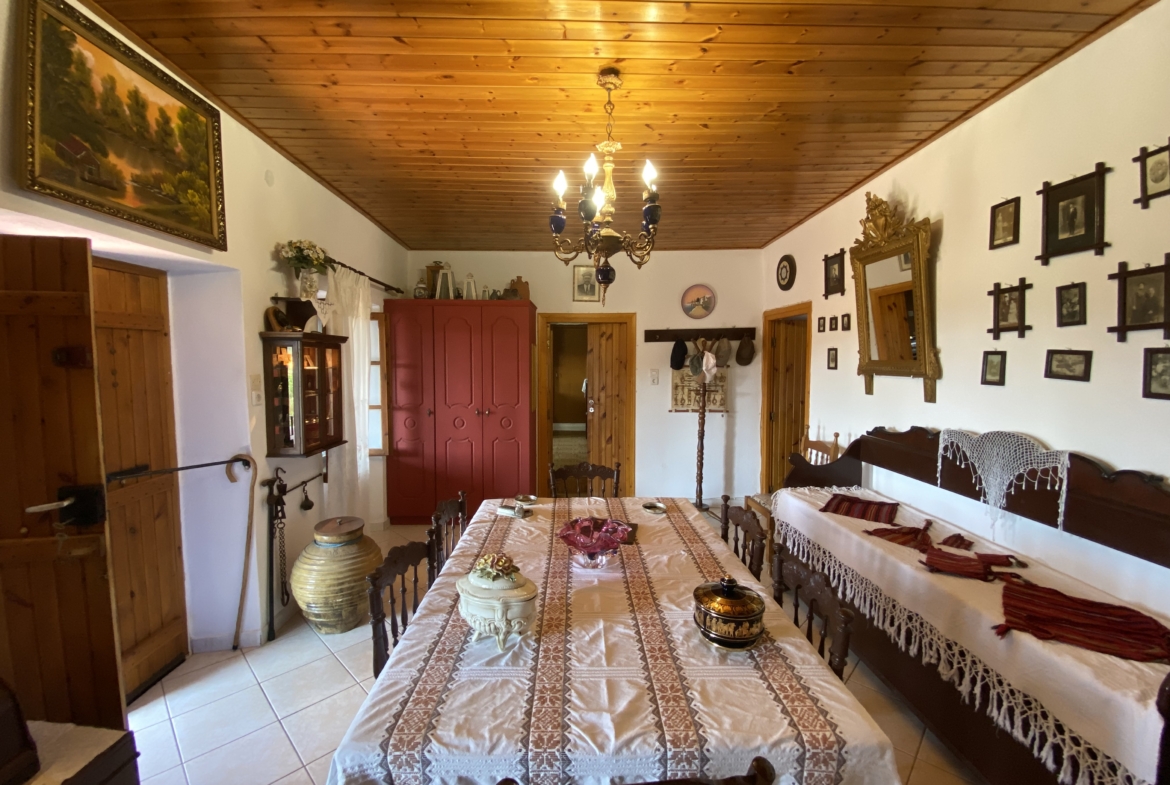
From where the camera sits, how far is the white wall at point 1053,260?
159 centimetres

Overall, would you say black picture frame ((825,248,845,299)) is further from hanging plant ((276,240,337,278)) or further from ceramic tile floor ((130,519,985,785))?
hanging plant ((276,240,337,278))

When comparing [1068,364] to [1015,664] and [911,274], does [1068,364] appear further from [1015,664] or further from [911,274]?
[1015,664]

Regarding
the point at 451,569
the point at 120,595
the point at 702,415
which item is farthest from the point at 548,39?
the point at 702,415

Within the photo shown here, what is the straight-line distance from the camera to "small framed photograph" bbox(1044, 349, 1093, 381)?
1.76 meters

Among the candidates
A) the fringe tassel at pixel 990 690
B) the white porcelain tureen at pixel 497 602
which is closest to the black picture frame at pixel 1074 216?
the fringe tassel at pixel 990 690

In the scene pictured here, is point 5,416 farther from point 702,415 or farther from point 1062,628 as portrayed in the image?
point 702,415

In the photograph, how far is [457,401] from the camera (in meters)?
4.19

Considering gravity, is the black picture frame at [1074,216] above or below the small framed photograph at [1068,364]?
above

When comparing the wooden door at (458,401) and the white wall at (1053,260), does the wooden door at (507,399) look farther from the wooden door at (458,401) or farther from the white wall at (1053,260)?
the white wall at (1053,260)

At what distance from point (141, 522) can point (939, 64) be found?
12.8 ft

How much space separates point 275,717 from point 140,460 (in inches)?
50.2

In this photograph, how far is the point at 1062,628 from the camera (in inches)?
58.4

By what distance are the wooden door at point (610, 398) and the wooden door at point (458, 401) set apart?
3.91 feet

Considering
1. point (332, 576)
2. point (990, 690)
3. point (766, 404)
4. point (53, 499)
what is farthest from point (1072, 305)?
point (53, 499)
